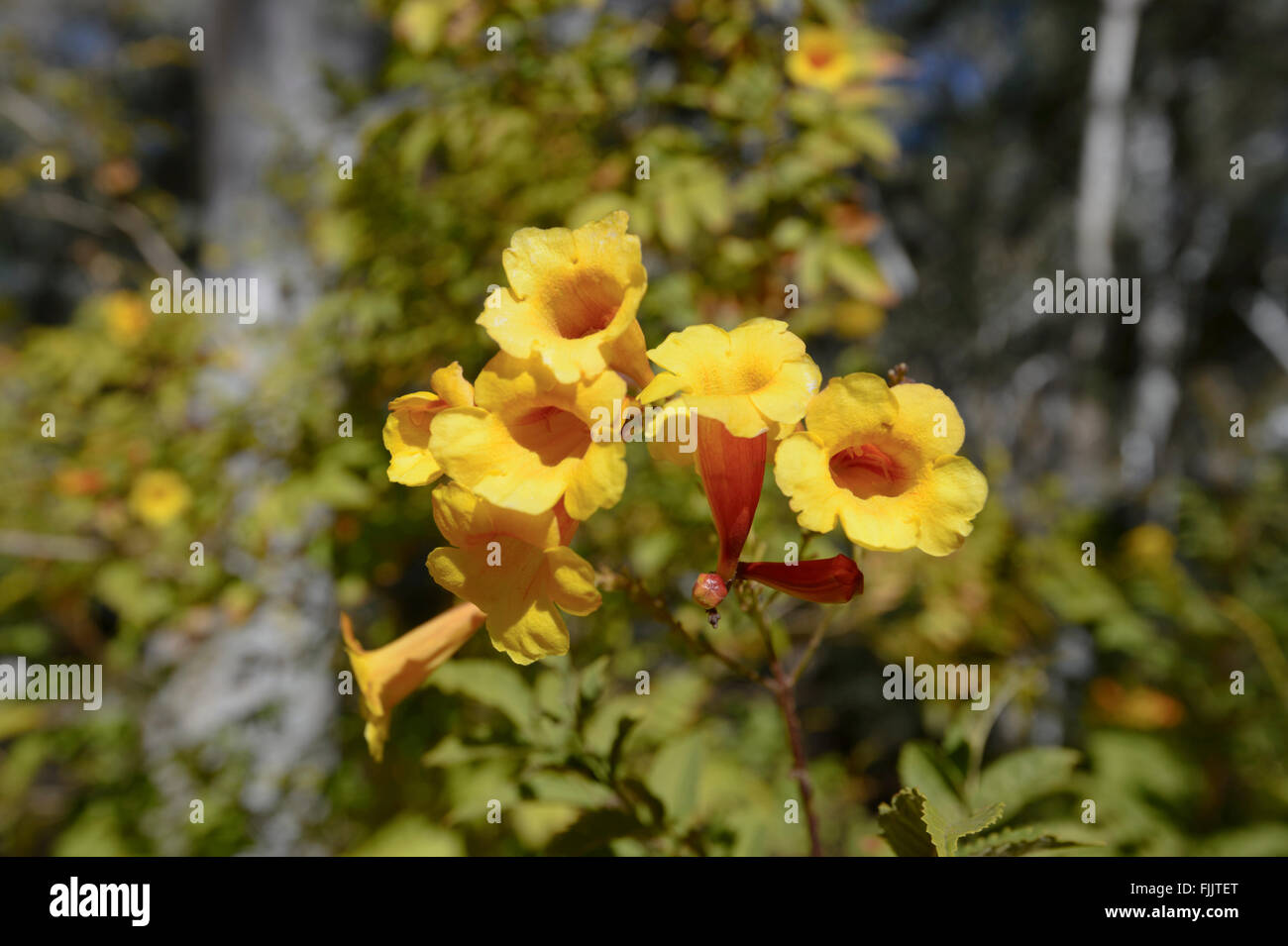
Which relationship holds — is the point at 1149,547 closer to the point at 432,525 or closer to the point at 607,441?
the point at 432,525

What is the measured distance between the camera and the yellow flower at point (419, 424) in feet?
2.75

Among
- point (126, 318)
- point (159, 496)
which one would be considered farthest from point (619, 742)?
point (126, 318)

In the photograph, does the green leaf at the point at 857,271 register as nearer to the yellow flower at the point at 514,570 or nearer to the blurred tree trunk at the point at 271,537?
the yellow flower at the point at 514,570

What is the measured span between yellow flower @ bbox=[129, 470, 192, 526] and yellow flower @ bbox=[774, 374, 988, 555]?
7.25 ft

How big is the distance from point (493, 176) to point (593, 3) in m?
0.52

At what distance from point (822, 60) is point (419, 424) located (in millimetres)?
1739

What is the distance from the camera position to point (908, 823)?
833mm

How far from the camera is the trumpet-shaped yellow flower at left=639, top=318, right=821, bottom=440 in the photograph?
0.75 m

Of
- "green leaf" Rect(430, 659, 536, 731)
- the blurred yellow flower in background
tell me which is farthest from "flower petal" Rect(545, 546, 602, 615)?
the blurred yellow flower in background

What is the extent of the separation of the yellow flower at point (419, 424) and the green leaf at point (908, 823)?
0.66 m

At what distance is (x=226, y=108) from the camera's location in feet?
10.2

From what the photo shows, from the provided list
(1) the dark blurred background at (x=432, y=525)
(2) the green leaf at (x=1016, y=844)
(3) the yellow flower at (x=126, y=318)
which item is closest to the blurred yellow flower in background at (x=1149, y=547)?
(1) the dark blurred background at (x=432, y=525)
